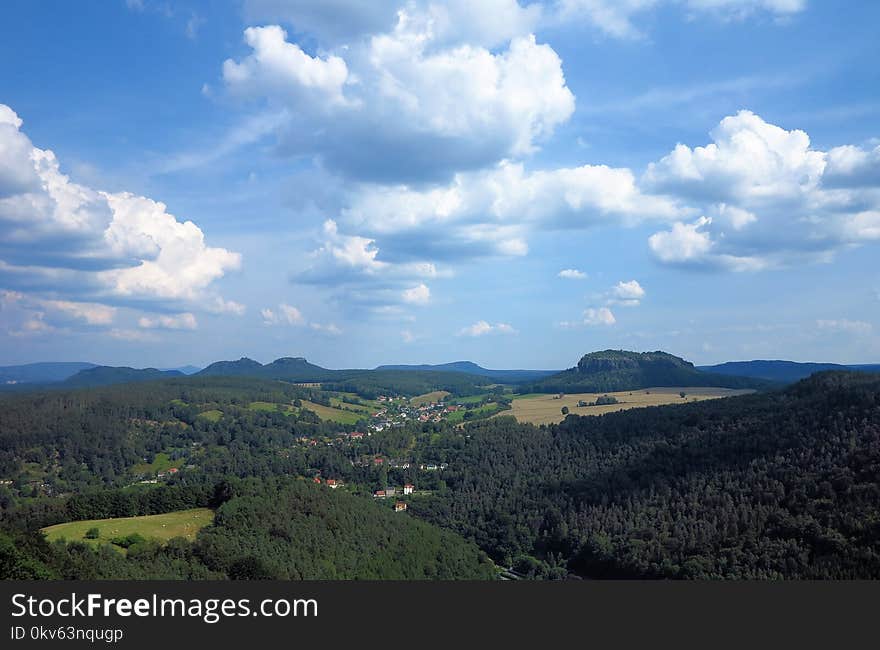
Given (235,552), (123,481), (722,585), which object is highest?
(722,585)

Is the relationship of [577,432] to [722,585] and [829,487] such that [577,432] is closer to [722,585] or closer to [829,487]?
[829,487]

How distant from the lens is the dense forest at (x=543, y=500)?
2795 inches

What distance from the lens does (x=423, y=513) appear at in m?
127

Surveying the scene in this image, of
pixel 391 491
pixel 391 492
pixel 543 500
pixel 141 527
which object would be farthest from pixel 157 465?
pixel 543 500

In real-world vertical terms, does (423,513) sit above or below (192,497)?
below

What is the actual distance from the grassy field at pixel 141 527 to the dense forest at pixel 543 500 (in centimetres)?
345

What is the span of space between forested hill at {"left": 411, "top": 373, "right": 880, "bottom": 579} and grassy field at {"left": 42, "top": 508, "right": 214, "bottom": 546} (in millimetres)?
50972

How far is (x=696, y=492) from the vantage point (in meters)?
103

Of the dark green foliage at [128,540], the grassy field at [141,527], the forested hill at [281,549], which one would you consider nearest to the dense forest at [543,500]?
the forested hill at [281,549]

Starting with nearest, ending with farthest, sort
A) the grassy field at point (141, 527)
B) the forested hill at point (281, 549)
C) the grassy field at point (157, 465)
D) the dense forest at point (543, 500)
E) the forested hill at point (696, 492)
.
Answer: the forested hill at point (281, 549)
the dense forest at point (543, 500)
the grassy field at point (141, 527)
the forested hill at point (696, 492)
the grassy field at point (157, 465)

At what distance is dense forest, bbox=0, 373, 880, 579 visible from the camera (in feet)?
233

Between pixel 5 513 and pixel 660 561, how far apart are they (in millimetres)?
116945

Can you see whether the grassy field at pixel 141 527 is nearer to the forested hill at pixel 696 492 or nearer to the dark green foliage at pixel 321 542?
the dark green foliage at pixel 321 542

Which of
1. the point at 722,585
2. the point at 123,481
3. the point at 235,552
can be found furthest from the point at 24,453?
the point at 722,585
